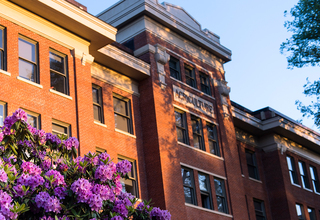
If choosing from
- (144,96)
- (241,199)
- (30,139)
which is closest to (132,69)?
(144,96)

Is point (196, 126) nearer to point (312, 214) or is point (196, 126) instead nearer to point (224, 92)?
point (224, 92)

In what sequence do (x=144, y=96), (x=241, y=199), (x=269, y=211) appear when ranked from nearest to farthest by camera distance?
(x=144, y=96), (x=241, y=199), (x=269, y=211)

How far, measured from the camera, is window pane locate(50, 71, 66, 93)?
20.4 metres

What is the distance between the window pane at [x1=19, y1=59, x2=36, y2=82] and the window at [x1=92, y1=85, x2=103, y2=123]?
14.0ft

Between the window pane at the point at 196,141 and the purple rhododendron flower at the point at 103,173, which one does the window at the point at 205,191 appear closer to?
the window pane at the point at 196,141

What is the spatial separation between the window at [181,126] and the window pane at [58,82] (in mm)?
7730

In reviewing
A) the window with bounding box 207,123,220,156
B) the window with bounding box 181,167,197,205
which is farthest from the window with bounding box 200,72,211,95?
the window with bounding box 181,167,197,205

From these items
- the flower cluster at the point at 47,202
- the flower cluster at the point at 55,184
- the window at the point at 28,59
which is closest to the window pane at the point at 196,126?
the window at the point at 28,59

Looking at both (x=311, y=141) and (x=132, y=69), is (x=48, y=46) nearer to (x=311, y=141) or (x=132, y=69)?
(x=132, y=69)

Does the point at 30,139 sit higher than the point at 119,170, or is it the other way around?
the point at 30,139

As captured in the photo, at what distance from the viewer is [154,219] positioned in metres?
11.2

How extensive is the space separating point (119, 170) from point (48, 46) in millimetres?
10669

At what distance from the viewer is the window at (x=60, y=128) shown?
19547 mm

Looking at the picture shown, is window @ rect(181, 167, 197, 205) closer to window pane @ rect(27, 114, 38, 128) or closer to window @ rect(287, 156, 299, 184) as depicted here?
window pane @ rect(27, 114, 38, 128)
